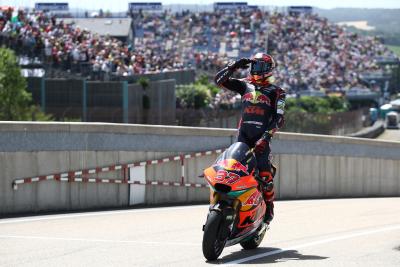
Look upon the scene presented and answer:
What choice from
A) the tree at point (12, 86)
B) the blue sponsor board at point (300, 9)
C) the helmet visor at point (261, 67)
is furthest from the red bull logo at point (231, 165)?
the blue sponsor board at point (300, 9)

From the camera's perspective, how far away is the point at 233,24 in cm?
6938

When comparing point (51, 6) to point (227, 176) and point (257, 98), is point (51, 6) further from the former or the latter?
point (227, 176)

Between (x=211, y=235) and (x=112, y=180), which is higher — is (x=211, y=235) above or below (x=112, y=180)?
above

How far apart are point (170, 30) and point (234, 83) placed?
195 ft

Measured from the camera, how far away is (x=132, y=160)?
15805 millimetres

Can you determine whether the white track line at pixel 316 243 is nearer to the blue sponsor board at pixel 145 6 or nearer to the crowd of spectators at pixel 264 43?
the crowd of spectators at pixel 264 43

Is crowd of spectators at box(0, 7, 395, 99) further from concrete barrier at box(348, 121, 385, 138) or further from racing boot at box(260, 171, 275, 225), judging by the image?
racing boot at box(260, 171, 275, 225)

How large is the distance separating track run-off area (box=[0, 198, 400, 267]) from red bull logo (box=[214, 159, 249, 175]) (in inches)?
34.0

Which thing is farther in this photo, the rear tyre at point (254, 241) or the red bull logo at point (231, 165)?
the rear tyre at point (254, 241)

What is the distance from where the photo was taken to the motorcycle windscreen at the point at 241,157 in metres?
9.92

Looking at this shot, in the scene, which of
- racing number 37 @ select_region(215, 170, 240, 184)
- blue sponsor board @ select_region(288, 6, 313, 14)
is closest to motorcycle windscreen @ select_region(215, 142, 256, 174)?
racing number 37 @ select_region(215, 170, 240, 184)

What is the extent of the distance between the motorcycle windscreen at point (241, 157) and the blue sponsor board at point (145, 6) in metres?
61.5

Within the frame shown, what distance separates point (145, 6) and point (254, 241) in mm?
62515

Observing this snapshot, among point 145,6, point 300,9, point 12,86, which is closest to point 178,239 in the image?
point 12,86
